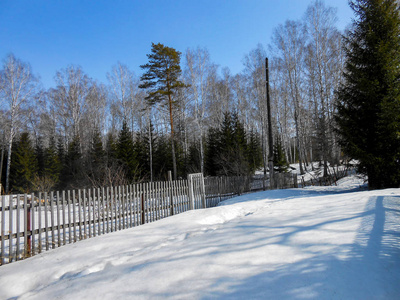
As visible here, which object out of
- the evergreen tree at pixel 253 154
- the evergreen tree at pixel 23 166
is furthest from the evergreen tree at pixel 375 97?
the evergreen tree at pixel 23 166

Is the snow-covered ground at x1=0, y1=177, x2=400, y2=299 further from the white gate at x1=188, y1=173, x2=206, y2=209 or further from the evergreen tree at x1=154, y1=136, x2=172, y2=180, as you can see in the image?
the evergreen tree at x1=154, y1=136, x2=172, y2=180

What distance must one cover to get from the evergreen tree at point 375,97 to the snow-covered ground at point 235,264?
5.81 metres

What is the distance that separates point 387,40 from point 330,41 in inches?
507

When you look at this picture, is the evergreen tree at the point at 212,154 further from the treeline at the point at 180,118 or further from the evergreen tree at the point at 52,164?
the evergreen tree at the point at 52,164

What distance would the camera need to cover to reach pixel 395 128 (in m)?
8.99

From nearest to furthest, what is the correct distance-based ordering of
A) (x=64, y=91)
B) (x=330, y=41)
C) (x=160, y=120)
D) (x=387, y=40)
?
(x=387, y=40) → (x=330, y=41) → (x=64, y=91) → (x=160, y=120)

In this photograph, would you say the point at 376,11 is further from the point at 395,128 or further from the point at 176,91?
the point at 176,91

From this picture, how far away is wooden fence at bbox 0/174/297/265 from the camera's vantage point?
443 centimetres

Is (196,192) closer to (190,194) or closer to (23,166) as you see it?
(190,194)

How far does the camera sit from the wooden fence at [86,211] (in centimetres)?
443

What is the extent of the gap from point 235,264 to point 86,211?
5.74 m

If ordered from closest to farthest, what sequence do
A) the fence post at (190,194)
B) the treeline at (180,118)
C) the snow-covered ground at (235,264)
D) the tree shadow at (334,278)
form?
1. the tree shadow at (334,278)
2. the snow-covered ground at (235,264)
3. the fence post at (190,194)
4. the treeline at (180,118)

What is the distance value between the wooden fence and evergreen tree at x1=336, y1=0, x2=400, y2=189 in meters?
7.33

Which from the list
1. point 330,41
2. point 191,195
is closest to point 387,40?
point 191,195
